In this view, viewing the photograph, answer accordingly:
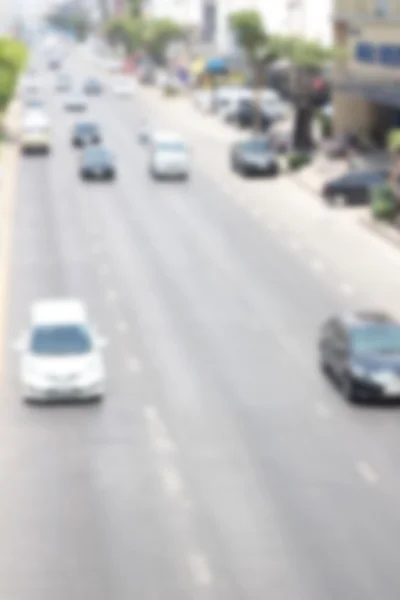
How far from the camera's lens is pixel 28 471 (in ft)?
95.2

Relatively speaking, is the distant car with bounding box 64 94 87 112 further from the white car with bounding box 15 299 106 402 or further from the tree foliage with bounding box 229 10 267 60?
the white car with bounding box 15 299 106 402

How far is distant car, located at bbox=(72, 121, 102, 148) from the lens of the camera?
89125 mm

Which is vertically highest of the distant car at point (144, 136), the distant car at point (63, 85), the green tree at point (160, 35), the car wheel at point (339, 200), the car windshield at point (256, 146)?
the car wheel at point (339, 200)

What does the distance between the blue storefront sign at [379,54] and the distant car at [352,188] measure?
18.8 metres

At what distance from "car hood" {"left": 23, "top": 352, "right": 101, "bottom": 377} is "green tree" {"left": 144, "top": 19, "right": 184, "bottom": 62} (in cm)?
14193

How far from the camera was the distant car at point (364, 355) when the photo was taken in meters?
33.0

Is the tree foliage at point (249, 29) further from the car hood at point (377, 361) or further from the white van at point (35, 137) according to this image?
the car hood at point (377, 361)

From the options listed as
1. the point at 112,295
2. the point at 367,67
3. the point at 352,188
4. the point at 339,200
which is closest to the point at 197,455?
the point at 112,295

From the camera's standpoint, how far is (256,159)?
75.2 meters

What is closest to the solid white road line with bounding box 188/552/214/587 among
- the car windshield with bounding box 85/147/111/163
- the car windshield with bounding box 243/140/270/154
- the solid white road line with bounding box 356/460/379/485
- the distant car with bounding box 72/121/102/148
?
the solid white road line with bounding box 356/460/379/485

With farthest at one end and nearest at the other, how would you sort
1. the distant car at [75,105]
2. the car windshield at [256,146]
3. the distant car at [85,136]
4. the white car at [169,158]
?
the distant car at [75,105]
the distant car at [85,136]
the car windshield at [256,146]
the white car at [169,158]

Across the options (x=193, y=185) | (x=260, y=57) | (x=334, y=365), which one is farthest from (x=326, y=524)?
(x=260, y=57)

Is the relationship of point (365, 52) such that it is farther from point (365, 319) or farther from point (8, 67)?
point (365, 319)

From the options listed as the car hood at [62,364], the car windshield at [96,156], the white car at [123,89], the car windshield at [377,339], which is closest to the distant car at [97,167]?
the car windshield at [96,156]
